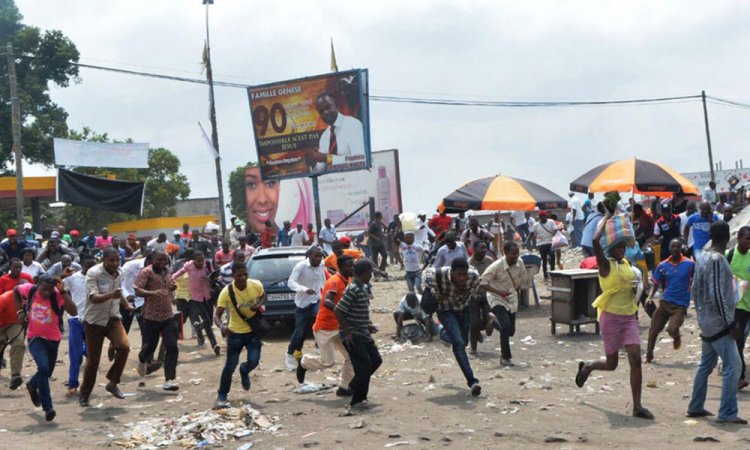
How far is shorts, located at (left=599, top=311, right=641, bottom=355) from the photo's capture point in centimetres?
905

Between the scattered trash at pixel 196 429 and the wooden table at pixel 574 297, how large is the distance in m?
6.29

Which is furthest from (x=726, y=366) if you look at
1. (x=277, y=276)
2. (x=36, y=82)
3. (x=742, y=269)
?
(x=36, y=82)

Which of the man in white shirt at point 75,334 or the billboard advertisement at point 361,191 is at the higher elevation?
the billboard advertisement at point 361,191

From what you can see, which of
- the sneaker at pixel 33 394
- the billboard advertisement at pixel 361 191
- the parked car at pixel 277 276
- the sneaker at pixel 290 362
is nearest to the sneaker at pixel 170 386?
the sneaker at pixel 290 362

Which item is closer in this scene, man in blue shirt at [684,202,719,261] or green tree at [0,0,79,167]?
man in blue shirt at [684,202,719,261]

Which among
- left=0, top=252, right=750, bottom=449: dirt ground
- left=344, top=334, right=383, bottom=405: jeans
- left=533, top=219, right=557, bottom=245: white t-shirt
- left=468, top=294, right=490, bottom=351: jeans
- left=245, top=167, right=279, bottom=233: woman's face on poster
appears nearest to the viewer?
left=0, top=252, right=750, bottom=449: dirt ground

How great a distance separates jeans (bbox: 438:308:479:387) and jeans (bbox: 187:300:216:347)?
526cm

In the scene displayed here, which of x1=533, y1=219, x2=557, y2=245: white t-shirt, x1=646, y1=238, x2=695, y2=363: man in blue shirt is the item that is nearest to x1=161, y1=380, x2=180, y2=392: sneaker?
x1=646, y1=238, x2=695, y2=363: man in blue shirt

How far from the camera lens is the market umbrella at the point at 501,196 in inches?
770

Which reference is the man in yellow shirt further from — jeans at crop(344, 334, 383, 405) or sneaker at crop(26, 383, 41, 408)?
sneaker at crop(26, 383, 41, 408)

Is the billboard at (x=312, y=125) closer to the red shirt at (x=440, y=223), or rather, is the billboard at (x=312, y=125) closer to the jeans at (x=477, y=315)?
the red shirt at (x=440, y=223)

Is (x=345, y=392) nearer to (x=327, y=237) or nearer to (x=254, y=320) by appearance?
(x=254, y=320)

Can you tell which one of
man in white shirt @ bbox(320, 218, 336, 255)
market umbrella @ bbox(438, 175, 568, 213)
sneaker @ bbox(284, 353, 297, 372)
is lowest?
sneaker @ bbox(284, 353, 297, 372)

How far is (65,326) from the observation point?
67.7ft
